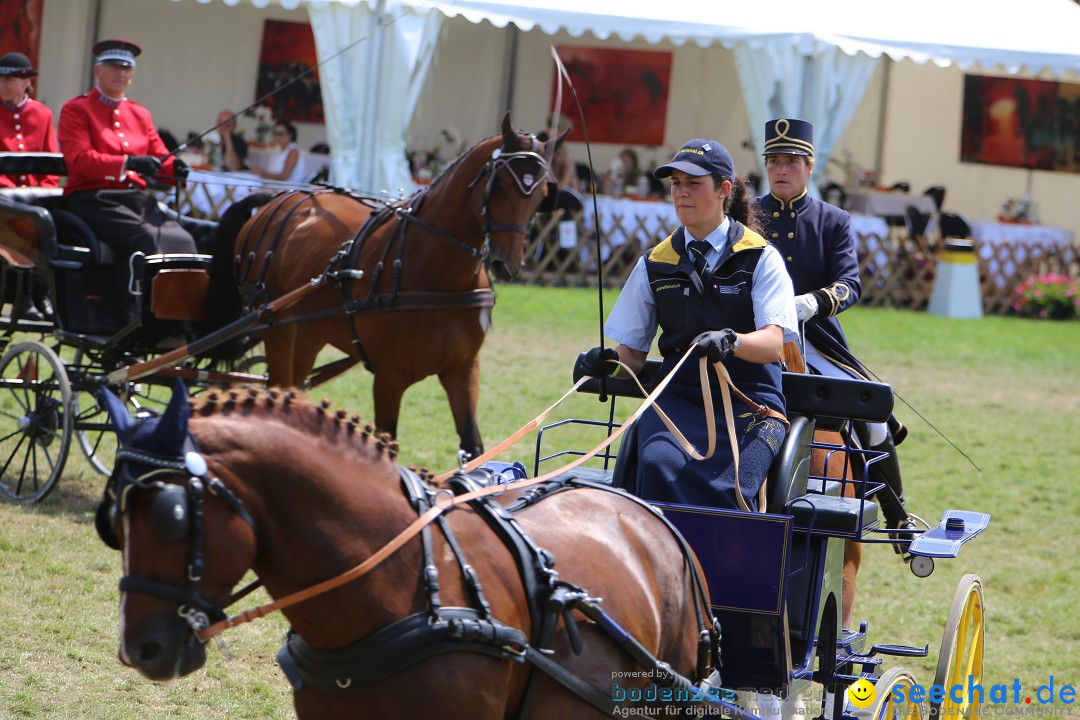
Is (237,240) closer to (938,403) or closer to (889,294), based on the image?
(938,403)

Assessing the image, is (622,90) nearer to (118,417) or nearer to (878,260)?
(878,260)

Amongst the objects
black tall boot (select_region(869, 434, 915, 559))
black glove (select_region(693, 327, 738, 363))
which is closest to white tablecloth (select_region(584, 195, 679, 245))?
black tall boot (select_region(869, 434, 915, 559))

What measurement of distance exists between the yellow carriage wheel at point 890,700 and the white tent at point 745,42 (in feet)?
34.4

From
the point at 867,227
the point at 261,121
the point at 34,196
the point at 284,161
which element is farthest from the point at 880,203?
the point at 34,196

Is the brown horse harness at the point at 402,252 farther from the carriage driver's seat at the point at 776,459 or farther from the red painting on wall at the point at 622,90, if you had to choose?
the red painting on wall at the point at 622,90

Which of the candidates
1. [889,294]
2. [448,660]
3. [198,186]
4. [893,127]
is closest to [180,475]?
[448,660]

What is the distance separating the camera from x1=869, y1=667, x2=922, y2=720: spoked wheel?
12.7 ft

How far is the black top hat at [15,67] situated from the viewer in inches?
300

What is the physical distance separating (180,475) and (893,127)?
22041 mm

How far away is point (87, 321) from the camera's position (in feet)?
22.2

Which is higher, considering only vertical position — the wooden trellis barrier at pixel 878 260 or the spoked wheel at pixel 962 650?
the wooden trellis barrier at pixel 878 260

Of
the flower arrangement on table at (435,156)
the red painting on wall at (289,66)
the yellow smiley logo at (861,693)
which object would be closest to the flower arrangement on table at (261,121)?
the red painting on wall at (289,66)

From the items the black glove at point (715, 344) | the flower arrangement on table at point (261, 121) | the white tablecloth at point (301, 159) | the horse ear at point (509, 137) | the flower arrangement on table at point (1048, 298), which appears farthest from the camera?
the flower arrangement on table at point (1048, 298)

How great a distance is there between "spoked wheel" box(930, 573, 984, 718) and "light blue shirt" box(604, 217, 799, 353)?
1.16 m
